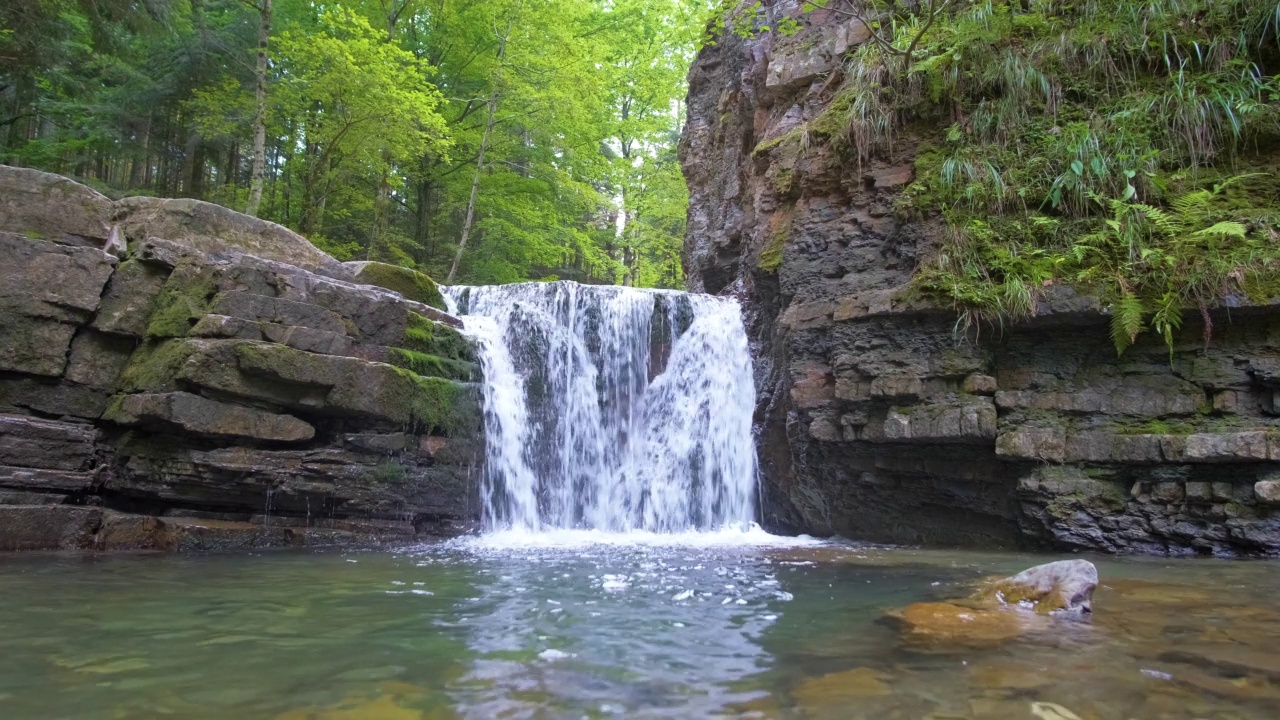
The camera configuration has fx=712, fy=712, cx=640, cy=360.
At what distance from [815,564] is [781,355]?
402 cm

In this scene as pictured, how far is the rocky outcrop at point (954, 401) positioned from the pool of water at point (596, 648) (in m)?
1.08

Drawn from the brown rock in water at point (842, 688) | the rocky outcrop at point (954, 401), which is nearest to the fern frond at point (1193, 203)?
the rocky outcrop at point (954, 401)

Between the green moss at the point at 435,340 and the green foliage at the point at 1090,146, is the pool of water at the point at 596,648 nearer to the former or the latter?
the green foliage at the point at 1090,146

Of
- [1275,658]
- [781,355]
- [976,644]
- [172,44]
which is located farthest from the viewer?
[172,44]

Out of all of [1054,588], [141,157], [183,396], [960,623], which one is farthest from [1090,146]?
[141,157]

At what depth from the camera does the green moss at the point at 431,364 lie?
906 centimetres

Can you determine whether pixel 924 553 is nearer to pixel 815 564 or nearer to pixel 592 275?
pixel 815 564

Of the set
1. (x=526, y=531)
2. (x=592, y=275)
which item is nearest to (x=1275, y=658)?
(x=526, y=531)

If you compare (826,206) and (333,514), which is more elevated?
(826,206)

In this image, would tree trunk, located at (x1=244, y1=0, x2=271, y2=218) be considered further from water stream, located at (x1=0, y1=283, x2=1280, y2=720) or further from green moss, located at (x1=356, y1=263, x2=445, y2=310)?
water stream, located at (x1=0, y1=283, x2=1280, y2=720)

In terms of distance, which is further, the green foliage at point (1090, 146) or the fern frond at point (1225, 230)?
the green foliage at point (1090, 146)

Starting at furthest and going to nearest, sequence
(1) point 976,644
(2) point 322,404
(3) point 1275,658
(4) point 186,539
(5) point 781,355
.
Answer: (5) point 781,355 → (2) point 322,404 → (4) point 186,539 → (1) point 976,644 → (3) point 1275,658

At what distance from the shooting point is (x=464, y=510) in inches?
367

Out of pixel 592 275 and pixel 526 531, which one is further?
pixel 592 275
